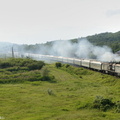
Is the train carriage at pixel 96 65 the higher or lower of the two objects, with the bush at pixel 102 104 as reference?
higher

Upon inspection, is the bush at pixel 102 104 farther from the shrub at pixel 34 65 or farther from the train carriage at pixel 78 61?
the shrub at pixel 34 65

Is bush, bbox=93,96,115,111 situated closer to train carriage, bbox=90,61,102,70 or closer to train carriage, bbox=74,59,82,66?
train carriage, bbox=90,61,102,70

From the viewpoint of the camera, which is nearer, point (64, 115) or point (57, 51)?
point (64, 115)

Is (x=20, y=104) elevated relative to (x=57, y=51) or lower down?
lower down

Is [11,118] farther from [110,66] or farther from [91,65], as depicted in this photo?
[91,65]

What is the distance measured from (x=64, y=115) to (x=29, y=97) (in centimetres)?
1012

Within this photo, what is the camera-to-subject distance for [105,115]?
19.1 metres

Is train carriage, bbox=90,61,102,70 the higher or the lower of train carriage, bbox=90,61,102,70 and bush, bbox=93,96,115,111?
the higher

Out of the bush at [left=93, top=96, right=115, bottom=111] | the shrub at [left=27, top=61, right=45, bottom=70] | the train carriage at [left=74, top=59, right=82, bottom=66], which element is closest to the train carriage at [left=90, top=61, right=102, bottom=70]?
the train carriage at [left=74, top=59, right=82, bottom=66]

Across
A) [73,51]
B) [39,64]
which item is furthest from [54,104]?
[73,51]

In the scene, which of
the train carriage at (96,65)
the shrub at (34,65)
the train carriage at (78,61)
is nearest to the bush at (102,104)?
the train carriage at (96,65)

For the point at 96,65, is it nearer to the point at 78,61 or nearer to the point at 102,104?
the point at 78,61

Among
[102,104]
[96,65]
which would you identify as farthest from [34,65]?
[102,104]

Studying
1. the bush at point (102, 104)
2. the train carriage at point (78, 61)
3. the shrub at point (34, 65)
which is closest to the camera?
the bush at point (102, 104)
